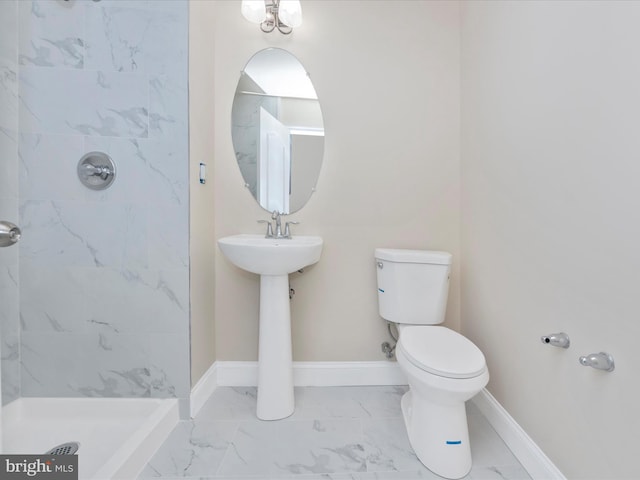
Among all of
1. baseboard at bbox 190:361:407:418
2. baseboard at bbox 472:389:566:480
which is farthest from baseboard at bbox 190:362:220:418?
baseboard at bbox 472:389:566:480

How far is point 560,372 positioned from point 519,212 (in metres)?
0.61

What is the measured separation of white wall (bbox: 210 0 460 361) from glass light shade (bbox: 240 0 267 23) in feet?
0.25

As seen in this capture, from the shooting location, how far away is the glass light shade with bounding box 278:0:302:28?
1.59 m

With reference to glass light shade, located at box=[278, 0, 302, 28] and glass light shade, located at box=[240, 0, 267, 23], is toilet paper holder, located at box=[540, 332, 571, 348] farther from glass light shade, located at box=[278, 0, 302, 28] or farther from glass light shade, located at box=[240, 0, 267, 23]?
glass light shade, located at box=[240, 0, 267, 23]

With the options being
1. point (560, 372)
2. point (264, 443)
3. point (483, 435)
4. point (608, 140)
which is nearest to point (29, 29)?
point (264, 443)

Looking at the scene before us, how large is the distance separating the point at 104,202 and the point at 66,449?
103 cm

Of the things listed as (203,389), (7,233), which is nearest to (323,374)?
(203,389)

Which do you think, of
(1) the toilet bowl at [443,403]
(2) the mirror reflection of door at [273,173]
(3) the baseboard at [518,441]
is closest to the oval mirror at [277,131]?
(2) the mirror reflection of door at [273,173]

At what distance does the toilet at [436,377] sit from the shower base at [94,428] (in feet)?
3.51

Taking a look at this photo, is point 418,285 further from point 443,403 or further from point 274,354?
point 274,354

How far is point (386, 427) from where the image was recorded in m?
1.37

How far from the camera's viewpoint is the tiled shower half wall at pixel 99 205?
1325mm

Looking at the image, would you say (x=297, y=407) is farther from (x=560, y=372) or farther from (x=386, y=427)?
(x=560, y=372)

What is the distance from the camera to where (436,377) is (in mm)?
1054
